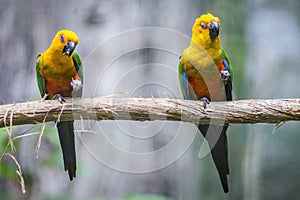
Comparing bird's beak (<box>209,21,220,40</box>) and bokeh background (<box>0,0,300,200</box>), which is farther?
bokeh background (<box>0,0,300,200</box>)

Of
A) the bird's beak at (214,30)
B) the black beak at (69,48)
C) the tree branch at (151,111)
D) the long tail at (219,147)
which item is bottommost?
the long tail at (219,147)

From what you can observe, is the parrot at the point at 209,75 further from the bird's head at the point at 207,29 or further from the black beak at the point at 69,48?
the black beak at the point at 69,48

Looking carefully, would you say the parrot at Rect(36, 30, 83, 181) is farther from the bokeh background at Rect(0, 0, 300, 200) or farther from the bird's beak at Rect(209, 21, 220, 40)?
the bokeh background at Rect(0, 0, 300, 200)

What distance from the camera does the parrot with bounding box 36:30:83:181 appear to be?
1.78 m

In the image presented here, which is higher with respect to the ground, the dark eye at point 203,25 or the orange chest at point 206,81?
the dark eye at point 203,25

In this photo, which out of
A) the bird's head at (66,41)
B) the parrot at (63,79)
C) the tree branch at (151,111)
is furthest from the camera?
the parrot at (63,79)

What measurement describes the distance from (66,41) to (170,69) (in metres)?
1.01

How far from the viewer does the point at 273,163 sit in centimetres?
264

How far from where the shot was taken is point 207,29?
1.72 metres

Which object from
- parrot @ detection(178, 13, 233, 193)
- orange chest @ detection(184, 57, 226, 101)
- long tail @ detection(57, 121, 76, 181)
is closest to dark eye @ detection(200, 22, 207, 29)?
parrot @ detection(178, 13, 233, 193)

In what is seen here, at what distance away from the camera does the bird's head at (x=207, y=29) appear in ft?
5.56

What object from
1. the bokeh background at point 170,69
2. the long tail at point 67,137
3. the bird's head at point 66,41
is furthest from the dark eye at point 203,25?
the bokeh background at point 170,69

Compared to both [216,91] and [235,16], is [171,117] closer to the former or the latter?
[216,91]

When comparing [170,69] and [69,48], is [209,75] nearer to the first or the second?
[69,48]
